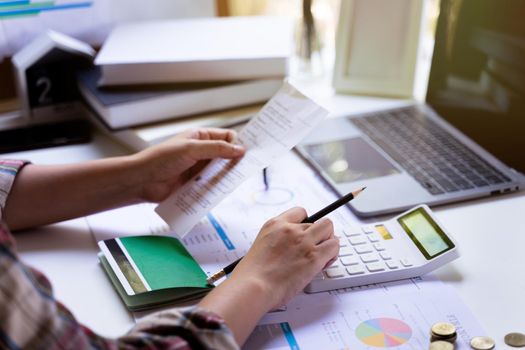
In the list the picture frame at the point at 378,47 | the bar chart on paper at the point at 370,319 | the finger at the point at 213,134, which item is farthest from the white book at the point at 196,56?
the bar chart on paper at the point at 370,319

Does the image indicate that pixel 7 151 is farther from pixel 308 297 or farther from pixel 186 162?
pixel 308 297

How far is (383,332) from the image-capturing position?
0.70 m

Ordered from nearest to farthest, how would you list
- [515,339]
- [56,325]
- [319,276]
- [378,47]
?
1. [56,325]
2. [515,339]
3. [319,276]
4. [378,47]

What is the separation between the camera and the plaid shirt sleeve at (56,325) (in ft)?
1.86

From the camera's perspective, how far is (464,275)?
2.63ft

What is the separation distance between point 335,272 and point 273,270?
91 mm

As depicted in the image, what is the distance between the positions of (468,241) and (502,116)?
0.94ft

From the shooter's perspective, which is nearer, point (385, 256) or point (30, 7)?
point (385, 256)

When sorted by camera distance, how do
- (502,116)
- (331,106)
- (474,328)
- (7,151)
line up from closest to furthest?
(474,328)
(502,116)
(7,151)
(331,106)

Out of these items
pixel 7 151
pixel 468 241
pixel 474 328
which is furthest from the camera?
pixel 7 151

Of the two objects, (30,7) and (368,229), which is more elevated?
(30,7)

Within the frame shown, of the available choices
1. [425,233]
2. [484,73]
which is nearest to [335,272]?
[425,233]

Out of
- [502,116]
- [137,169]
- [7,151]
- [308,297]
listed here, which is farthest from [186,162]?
[502,116]

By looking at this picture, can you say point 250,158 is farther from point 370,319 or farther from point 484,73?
point 484,73
